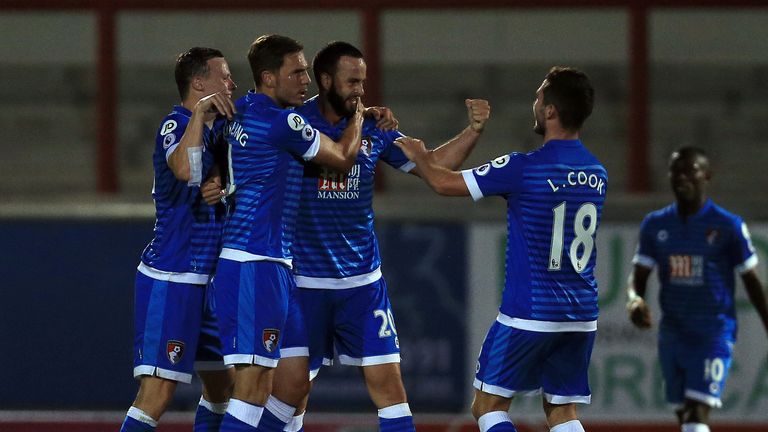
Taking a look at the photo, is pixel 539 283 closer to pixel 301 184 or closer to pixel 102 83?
pixel 301 184

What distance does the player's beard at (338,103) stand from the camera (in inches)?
213

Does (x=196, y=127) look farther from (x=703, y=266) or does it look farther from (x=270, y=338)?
(x=703, y=266)

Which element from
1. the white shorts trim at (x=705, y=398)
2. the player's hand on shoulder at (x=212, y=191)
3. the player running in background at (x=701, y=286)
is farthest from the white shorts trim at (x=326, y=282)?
the white shorts trim at (x=705, y=398)

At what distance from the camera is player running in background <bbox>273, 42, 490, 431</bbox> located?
5.36m

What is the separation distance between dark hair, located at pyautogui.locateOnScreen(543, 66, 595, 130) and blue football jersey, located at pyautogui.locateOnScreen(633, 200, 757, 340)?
2152mm

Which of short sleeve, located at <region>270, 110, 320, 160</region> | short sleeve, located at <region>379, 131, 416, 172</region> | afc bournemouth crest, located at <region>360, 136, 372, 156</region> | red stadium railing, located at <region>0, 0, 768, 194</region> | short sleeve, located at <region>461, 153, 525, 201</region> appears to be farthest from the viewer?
red stadium railing, located at <region>0, 0, 768, 194</region>

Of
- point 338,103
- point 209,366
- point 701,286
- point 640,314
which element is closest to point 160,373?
point 209,366

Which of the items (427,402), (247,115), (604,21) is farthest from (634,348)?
(247,115)

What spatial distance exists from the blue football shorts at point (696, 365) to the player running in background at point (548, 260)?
6.61ft

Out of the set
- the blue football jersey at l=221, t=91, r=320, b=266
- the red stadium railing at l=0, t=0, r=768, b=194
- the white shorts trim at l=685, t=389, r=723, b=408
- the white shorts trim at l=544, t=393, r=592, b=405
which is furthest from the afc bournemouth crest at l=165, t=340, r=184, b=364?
the red stadium railing at l=0, t=0, r=768, b=194

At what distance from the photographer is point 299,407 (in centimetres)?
549

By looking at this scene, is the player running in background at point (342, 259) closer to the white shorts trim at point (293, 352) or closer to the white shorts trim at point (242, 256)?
the white shorts trim at point (293, 352)

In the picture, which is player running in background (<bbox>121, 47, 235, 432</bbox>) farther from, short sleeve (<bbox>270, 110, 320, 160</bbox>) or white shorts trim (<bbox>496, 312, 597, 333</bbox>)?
white shorts trim (<bbox>496, 312, 597, 333</bbox>)

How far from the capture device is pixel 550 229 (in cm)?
505
